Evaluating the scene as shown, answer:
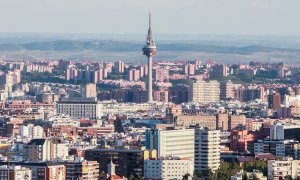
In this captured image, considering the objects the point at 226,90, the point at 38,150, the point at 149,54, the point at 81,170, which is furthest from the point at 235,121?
the point at 226,90

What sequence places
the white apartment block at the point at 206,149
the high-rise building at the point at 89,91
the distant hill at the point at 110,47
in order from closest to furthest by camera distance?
the white apartment block at the point at 206,149 < the high-rise building at the point at 89,91 < the distant hill at the point at 110,47

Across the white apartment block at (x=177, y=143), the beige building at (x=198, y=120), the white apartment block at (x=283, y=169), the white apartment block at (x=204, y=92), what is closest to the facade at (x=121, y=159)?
the white apartment block at (x=177, y=143)

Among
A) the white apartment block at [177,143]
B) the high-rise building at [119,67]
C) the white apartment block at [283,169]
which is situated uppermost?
the white apartment block at [283,169]

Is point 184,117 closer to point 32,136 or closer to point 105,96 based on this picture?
point 32,136

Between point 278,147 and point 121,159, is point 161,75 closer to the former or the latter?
point 278,147

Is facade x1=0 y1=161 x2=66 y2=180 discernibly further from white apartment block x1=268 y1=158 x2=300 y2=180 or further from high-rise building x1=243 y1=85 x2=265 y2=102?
high-rise building x1=243 y1=85 x2=265 y2=102

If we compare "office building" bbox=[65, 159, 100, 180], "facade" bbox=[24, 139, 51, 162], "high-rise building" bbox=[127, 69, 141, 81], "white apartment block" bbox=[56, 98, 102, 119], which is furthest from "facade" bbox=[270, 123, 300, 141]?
"high-rise building" bbox=[127, 69, 141, 81]

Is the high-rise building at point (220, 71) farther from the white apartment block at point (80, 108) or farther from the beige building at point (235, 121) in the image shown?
the beige building at point (235, 121)
